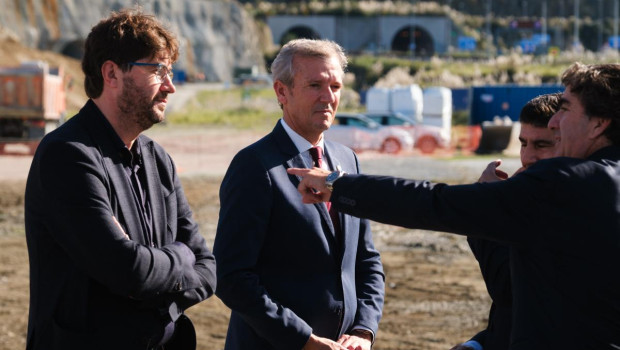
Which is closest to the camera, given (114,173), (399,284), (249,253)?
(114,173)

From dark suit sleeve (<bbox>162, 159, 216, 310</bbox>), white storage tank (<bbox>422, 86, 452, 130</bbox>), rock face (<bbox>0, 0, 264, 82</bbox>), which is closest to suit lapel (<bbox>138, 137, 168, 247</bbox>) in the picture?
dark suit sleeve (<bbox>162, 159, 216, 310</bbox>)

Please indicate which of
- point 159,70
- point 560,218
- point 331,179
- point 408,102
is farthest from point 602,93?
point 408,102

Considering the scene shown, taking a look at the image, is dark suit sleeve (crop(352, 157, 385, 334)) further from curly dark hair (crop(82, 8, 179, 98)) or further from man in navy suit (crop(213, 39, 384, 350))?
curly dark hair (crop(82, 8, 179, 98))

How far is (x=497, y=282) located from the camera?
338 cm

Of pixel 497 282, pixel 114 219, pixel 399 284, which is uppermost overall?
pixel 114 219

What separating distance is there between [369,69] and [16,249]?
55.0 metres

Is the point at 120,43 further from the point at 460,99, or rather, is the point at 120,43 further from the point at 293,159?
the point at 460,99

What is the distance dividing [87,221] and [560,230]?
148cm

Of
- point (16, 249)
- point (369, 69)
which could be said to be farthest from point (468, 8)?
point (16, 249)

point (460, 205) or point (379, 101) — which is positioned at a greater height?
point (460, 205)

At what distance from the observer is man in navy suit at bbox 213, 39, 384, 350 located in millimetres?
3529

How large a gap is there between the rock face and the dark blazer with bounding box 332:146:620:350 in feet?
151

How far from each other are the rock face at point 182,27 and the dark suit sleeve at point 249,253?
44.9m

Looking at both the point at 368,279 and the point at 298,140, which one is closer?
the point at 298,140
